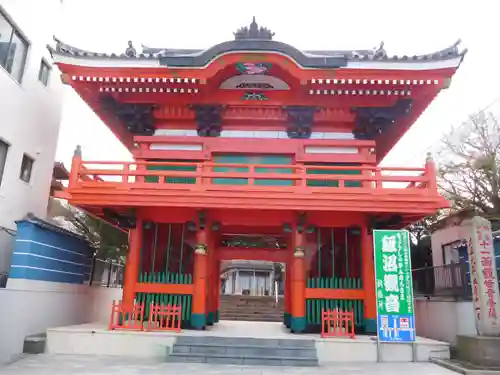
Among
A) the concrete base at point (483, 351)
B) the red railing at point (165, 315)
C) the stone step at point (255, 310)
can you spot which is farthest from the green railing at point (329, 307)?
the stone step at point (255, 310)

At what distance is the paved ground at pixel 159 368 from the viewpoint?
7.77 m

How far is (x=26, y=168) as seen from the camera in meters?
12.9

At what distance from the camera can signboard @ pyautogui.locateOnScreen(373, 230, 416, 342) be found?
29.8ft

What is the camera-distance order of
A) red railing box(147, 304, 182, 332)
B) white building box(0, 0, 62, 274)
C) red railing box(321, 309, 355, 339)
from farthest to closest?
white building box(0, 0, 62, 274)
red railing box(147, 304, 182, 332)
red railing box(321, 309, 355, 339)

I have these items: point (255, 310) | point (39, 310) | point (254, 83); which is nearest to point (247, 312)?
point (255, 310)

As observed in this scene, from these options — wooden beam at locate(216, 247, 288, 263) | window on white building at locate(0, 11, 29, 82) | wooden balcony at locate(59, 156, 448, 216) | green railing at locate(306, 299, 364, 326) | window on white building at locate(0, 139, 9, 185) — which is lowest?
green railing at locate(306, 299, 364, 326)

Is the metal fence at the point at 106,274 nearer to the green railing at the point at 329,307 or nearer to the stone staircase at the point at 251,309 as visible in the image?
the stone staircase at the point at 251,309

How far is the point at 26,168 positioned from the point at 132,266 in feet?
16.3

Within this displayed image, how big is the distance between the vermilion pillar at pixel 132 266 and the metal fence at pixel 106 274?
3.94 m

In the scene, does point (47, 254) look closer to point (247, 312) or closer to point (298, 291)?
point (298, 291)

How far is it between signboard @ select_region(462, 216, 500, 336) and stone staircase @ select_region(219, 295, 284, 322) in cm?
1259

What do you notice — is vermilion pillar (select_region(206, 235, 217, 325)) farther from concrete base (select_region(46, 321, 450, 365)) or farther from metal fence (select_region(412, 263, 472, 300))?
metal fence (select_region(412, 263, 472, 300))

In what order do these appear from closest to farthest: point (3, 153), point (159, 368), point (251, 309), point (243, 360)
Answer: point (159, 368) < point (243, 360) < point (3, 153) < point (251, 309)

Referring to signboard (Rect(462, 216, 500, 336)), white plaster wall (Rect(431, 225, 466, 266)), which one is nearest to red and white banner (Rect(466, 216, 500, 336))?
signboard (Rect(462, 216, 500, 336))
